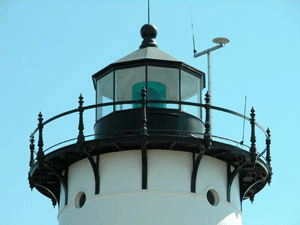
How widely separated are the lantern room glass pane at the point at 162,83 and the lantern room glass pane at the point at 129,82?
200mm

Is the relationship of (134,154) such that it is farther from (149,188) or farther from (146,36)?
(146,36)

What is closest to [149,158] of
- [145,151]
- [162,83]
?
[145,151]

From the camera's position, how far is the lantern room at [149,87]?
22.8 meters

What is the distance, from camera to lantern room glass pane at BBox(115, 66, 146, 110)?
23234mm

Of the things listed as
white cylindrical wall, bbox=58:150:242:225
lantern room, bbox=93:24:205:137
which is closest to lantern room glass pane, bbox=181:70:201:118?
lantern room, bbox=93:24:205:137

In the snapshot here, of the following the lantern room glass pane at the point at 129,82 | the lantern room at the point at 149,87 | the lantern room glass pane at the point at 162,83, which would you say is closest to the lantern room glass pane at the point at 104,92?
the lantern room at the point at 149,87

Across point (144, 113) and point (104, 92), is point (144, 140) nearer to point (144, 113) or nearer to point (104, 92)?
point (144, 113)

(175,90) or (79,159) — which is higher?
(175,90)

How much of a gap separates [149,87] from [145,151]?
1.85 metres

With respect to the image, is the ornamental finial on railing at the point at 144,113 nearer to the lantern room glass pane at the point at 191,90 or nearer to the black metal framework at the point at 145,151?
the black metal framework at the point at 145,151

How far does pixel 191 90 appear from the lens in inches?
934

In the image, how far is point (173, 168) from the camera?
22500 mm

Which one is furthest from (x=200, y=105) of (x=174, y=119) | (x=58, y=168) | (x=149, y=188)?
(x=58, y=168)

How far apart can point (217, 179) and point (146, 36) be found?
4297 mm
